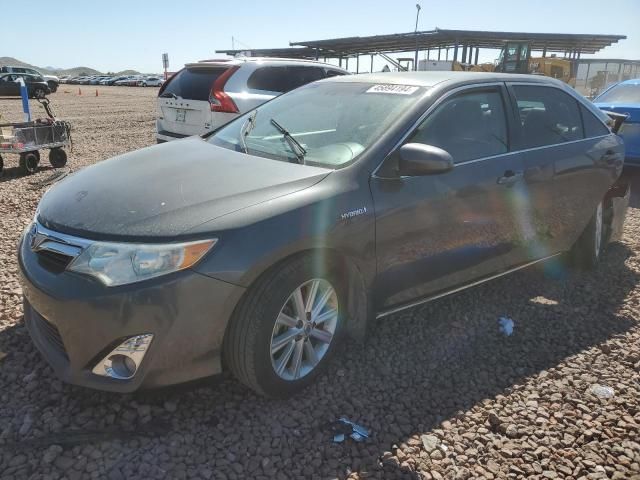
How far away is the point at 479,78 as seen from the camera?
3.55 m

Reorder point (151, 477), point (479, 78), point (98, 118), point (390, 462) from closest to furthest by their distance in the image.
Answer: point (151, 477), point (390, 462), point (479, 78), point (98, 118)

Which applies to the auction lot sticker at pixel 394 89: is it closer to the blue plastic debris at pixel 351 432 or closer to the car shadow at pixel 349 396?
the car shadow at pixel 349 396

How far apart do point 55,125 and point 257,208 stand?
735cm

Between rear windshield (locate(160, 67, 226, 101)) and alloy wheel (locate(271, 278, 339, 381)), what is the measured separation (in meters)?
5.10

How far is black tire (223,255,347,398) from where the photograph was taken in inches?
95.0

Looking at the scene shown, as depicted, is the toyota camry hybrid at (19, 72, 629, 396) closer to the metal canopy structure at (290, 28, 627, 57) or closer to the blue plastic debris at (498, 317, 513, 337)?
the blue plastic debris at (498, 317, 513, 337)

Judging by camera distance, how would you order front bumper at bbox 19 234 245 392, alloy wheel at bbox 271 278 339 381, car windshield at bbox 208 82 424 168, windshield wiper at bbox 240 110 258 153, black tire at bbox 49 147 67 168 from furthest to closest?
black tire at bbox 49 147 67 168 < windshield wiper at bbox 240 110 258 153 < car windshield at bbox 208 82 424 168 < alloy wheel at bbox 271 278 339 381 < front bumper at bbox 19 234 245 392

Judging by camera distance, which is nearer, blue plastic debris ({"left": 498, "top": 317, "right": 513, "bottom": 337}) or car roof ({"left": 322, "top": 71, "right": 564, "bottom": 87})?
car roof ({"left": 322, "top": 71, "right": 564, "bottom": 87})

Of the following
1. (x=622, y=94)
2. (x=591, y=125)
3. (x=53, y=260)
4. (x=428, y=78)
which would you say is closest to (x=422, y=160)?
(x=428, y=78)

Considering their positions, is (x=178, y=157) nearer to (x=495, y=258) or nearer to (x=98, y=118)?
(x=495, y=258)

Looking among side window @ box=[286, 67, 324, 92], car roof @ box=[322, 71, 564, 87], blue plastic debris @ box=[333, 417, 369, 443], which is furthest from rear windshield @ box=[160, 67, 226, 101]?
blue plastic debris @ box=[333, 417, 369, 443]

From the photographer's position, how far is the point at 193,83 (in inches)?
290

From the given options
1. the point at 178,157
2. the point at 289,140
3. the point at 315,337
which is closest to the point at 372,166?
the point at 289,140

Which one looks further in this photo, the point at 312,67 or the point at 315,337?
the point at 312,67
